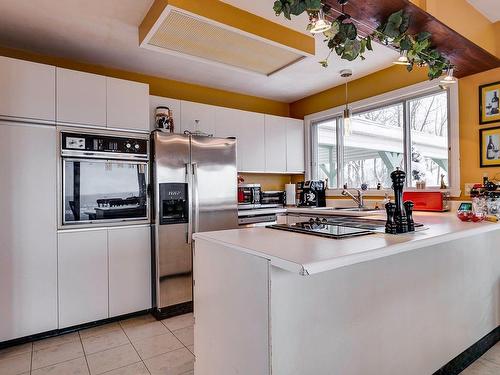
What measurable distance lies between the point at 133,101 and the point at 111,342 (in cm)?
210

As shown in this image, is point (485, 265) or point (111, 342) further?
point (111, 342)

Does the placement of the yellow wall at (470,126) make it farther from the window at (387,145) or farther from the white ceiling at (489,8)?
the white ceiling at (489,8)

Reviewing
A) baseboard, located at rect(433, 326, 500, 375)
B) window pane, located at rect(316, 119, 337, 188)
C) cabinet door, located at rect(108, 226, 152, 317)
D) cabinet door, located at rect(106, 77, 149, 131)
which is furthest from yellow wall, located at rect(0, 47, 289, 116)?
baseboard, located at rect(433, 326, 500, 375)

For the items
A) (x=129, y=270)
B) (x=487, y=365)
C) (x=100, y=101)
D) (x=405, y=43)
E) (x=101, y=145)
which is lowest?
(x=487, y=365)

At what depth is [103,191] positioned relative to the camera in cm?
272

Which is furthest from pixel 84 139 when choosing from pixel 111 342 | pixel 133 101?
pixel 111 342

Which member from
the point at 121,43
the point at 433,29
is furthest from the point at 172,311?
the point at 433,29

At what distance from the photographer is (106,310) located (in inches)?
106

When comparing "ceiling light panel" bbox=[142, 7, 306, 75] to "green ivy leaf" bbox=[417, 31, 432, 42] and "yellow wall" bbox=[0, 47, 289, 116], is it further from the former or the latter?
"yellow wall" bbox=[0, 47, 289, 116]

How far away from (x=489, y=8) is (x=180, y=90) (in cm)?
313

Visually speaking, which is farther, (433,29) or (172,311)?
(172,311)

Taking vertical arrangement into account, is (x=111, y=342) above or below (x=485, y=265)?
below

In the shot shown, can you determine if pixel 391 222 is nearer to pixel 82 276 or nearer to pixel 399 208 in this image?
pixel 399 208

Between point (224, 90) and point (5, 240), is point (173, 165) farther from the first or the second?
point (224, 90)
